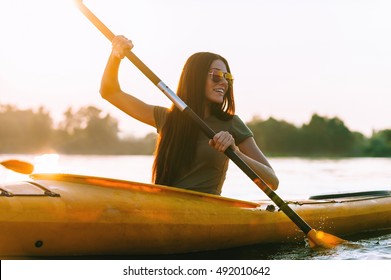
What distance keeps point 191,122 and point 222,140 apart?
43cm

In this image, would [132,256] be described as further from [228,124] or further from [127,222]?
[228,124]

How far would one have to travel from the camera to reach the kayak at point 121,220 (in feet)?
11.7

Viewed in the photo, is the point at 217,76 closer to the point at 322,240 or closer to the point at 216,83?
the point at 216,83

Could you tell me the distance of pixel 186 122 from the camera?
432 cm

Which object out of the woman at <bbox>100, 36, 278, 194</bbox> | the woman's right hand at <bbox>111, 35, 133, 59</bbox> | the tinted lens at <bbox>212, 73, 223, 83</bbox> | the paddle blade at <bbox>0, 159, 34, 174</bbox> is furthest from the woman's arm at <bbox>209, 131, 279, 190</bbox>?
the paddle blade at <bbox>0, 159, 34, 174</bbox>

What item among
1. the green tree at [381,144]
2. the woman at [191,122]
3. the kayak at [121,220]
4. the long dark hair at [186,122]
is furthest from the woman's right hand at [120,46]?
the green tree at [381,144]

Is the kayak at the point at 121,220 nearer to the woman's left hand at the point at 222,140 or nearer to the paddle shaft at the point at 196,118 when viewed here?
the paddle shaft at the point at 196,118

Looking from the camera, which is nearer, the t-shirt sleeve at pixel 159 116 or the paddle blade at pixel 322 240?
the t-shirt sleeve at pixel 159 116

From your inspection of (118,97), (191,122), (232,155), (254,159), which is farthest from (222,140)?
(118,97)

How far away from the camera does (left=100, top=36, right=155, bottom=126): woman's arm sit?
421 centimetres

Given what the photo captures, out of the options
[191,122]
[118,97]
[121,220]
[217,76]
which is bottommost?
[121,220]

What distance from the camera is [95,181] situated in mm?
4055

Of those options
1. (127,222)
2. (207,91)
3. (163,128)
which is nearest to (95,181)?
(127,222)

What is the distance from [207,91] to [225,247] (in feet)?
4.35
